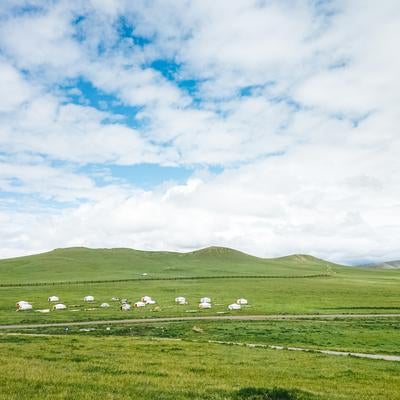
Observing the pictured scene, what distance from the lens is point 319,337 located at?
50.1m

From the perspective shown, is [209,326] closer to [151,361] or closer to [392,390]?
[151,361]

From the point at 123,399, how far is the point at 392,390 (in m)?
12.3

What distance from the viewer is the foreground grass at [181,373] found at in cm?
1653

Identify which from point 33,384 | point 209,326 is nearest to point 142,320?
point 209,326

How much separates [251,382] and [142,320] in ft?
169

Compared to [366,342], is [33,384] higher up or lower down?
higher up

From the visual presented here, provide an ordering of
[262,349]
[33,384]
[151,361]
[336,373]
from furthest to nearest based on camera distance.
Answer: [262,349] → [151,361] → [336,373] → [33,384]

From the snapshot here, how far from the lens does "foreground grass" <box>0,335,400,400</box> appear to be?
54.2ft

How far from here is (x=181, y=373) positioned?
2239 centimetres

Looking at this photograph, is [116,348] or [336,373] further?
[116,348]

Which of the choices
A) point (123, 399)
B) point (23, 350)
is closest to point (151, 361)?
point (23, 350)

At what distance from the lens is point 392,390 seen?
1969cm

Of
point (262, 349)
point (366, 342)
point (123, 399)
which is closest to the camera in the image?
point (123, 399)

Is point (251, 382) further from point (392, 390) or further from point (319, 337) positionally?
point (319, 337)
